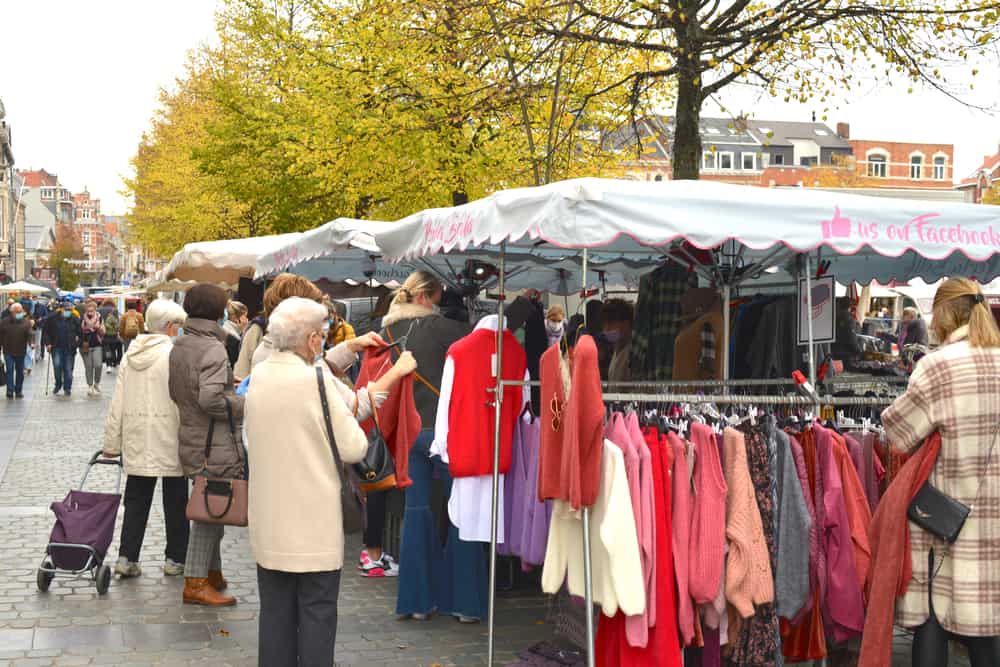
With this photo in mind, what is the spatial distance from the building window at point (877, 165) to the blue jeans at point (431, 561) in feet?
286

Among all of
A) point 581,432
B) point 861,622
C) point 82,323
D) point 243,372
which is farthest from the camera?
point 82,323

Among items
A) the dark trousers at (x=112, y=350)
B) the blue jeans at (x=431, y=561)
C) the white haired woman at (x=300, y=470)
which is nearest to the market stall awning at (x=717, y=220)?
the white haired woman at (x=300, y=470)

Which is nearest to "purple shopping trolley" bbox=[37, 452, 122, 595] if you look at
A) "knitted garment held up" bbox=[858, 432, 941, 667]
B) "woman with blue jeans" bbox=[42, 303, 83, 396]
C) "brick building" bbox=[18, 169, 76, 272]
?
"knitted garment held up" bbox=[858, 432, 941, 667]

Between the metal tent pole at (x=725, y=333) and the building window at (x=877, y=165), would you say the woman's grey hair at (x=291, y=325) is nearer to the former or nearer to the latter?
the metal tent pole at (x=725, y=333)

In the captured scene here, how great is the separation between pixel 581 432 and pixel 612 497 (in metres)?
0.32

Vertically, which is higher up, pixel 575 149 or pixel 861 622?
pixel 575 149

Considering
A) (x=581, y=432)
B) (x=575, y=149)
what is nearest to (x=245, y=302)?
(x=575, y=149)

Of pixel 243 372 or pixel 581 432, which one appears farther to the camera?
pixel 243 372

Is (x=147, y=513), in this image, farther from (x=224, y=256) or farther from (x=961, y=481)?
(x=224, y=256)

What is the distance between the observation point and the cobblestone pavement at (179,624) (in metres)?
5.80

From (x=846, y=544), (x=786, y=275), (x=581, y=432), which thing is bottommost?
(x=846, y=544)

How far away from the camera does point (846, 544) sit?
5.07 meters

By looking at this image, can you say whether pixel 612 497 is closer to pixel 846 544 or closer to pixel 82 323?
pixel 846 544

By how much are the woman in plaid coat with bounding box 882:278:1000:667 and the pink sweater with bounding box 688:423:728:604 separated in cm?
79
